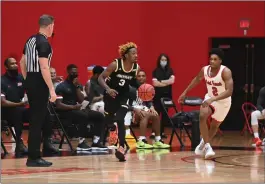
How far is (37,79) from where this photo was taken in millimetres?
10539

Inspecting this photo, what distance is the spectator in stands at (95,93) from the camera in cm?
1527

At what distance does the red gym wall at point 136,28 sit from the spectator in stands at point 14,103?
6.09 meters

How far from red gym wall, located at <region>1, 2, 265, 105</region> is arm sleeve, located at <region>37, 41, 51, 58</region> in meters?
8.94

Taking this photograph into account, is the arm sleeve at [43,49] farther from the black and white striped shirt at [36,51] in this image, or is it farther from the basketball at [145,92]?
the basketball at [145,92]

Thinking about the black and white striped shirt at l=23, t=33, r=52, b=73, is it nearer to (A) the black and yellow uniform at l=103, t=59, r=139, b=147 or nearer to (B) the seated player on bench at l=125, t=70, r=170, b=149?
(A) the black and yellow uniform at l=103, t=59, r=139, b=147

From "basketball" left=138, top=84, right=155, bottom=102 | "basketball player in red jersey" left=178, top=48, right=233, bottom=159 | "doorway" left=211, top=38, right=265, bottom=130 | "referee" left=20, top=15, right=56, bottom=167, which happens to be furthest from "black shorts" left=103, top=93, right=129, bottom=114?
"doorway" left=211, top=38, right=265, bottom=130

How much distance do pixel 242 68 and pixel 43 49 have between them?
1134 centimetres

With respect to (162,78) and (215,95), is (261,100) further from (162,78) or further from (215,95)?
(215,95)

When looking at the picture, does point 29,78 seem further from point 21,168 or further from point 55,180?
point 55,180

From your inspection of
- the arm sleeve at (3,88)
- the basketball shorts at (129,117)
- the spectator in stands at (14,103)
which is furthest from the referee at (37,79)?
the basketball shorts at (129,117)

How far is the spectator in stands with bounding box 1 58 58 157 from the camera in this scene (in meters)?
13.0

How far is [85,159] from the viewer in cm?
1206

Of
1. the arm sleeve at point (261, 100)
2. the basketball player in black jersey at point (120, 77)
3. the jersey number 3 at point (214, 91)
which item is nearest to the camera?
the basketball player in black jersey at point (120, 77)

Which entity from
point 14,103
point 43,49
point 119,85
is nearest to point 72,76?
point 14,103
